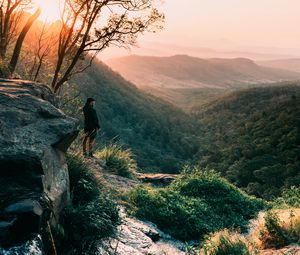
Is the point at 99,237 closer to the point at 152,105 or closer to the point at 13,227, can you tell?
the point at 13,227

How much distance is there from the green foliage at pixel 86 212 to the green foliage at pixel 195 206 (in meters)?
1.71

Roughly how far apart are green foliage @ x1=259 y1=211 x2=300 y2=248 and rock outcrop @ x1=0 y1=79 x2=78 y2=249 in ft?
13.5

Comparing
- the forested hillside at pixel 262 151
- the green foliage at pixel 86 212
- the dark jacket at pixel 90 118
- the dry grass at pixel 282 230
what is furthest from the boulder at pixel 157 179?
the dry grass at pixel 282 230

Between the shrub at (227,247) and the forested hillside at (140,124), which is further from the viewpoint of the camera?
the forested hillside at (140,124)

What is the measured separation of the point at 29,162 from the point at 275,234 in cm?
510

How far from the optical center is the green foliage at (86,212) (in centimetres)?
807

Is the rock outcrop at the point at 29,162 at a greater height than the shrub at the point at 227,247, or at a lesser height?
greater

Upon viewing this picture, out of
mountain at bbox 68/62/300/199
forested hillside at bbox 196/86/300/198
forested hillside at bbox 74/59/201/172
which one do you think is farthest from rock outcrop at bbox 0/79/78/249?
forested hillside at bbox 74/59/201/172

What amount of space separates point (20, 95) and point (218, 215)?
23.1 feet

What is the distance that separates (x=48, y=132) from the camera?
8.23 m

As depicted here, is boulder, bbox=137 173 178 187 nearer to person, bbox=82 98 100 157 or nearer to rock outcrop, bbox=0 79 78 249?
person, bbox=82 98 100 157

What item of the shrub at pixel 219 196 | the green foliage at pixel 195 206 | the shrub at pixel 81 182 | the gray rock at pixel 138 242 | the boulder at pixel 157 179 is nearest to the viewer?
the gray rock at pixel 138 242

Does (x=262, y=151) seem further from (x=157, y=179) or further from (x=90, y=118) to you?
(x=90, y=118)

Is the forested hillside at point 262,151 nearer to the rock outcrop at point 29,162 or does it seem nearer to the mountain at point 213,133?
the mountain at point 213,133
